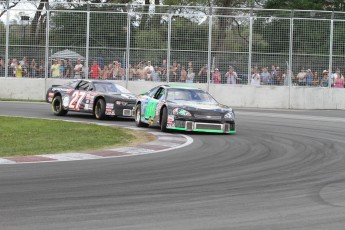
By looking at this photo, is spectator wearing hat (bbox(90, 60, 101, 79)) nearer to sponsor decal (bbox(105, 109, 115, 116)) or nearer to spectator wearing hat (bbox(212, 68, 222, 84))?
spectator wearing hat (bbox(212, 68, 222, 84))

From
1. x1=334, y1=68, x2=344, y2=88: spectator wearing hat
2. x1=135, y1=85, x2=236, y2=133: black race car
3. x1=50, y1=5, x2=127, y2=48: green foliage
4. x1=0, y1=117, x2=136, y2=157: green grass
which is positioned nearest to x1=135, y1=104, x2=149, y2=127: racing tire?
x1=135, y1=85, x2=236, y2=133: black race car

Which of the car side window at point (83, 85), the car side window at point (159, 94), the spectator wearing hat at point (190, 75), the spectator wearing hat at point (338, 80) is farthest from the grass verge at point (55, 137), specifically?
the spectator wearing hat at point (338, 80)

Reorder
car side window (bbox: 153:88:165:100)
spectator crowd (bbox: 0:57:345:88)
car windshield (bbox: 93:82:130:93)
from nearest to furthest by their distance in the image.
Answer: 1. car side window (bbox: 153:88:165:100)
2. car windshield (bbox: 93:82:130:93)
3. spectator crowd (bbox: 0:57:345:88)

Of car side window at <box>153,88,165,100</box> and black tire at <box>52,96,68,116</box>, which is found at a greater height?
car side window at <box>153,88,165,100</box>

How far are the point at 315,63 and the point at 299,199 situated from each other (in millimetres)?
22897

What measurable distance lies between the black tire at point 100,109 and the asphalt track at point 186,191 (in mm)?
7397

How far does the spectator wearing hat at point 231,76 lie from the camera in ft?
100

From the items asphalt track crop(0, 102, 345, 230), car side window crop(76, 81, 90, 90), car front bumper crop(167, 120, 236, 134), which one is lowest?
asphalt track crop(0, 102, 345, 230)

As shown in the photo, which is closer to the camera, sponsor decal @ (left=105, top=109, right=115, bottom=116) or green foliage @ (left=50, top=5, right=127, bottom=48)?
sponsor decal @ (left=105, top=109, right=115, bottom=116)

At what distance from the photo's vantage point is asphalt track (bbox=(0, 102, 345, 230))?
6578 mm

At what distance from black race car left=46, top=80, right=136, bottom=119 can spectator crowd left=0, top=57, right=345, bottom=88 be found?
27.4 ft

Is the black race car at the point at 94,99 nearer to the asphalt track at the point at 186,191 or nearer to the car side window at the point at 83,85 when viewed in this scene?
the car side window at the point at 83,85

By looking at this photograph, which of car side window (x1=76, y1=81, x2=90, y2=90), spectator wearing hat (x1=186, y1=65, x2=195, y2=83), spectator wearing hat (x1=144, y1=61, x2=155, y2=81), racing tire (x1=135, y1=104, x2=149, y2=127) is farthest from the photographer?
spectator wearing hat (x1=144, y1=61, x2=155, y2=81)

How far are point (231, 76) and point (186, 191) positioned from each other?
893 inches
